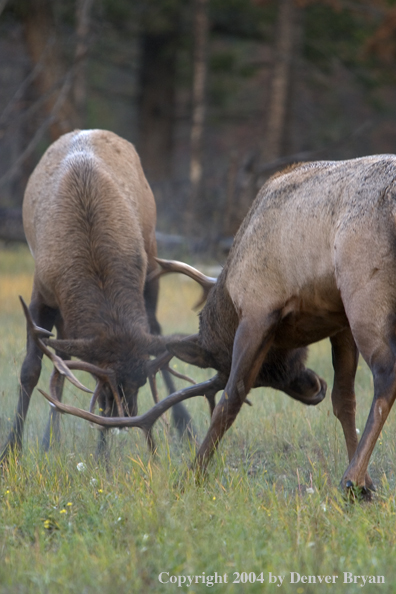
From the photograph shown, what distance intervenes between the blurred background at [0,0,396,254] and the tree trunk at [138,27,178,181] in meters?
0.02

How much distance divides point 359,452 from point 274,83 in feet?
41.0

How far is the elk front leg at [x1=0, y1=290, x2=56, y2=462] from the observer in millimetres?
4719

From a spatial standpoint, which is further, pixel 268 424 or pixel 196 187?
pixel 196 187

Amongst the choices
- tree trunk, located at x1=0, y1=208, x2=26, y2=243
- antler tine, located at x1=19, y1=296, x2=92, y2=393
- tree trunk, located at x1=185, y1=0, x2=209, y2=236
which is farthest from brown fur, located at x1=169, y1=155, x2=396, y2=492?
tree trunk, located at x1=185, y1=0, x2=209, y2=236

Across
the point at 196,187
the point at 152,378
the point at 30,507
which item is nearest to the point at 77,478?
the point at 30,507

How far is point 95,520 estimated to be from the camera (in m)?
3.17

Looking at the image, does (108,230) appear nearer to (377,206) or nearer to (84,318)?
(84,318)

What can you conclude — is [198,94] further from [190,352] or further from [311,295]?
[311,295]

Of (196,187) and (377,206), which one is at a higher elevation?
(377,206)

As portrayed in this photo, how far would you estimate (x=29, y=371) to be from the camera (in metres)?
5.04

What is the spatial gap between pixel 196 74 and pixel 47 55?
310 centimetres

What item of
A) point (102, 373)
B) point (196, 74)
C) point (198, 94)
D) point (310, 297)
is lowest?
point (102, 373)

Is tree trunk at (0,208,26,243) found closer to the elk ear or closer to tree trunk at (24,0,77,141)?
tree trunk at (24,0,77,141)

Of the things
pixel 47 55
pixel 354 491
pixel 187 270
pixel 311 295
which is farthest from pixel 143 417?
pixel 47 55
